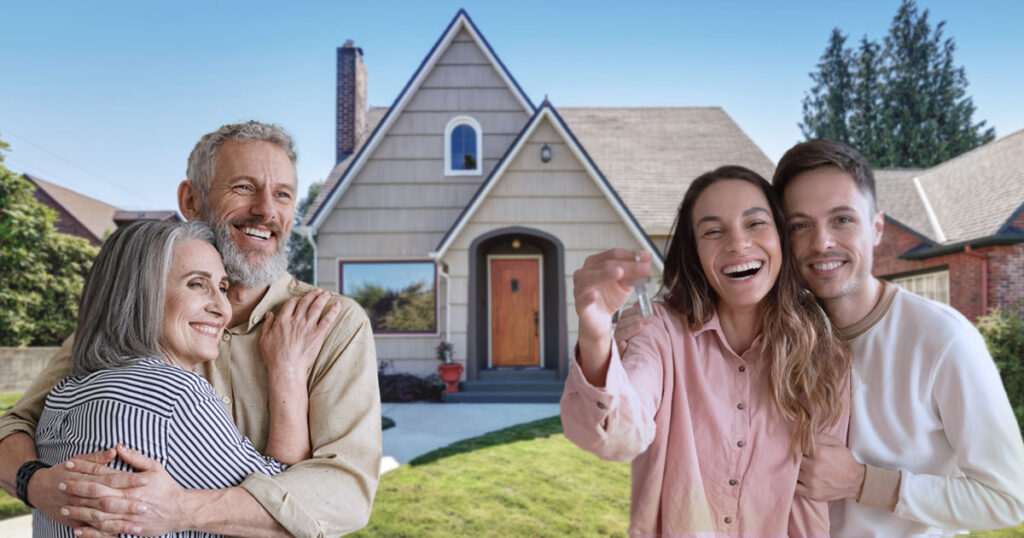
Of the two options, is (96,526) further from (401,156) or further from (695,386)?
(401,156)

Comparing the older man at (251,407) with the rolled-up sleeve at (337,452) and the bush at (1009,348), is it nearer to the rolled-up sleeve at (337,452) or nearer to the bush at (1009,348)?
the rolled-up sleeve at (337,452)

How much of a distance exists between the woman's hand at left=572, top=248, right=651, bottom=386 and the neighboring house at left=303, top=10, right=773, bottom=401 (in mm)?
7665

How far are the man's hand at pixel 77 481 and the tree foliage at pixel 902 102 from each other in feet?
83.0

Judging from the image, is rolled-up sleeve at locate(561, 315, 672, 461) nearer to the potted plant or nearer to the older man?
the older man

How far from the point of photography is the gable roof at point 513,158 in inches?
358

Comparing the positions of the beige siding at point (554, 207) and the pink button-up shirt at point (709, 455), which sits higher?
the beige siding at point (554, 207)

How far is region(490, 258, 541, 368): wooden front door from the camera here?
33.9 feet

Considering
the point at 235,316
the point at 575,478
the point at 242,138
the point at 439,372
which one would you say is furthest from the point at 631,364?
the point at 439,372

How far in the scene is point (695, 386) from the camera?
64.0 inches

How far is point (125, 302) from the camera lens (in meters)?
1.52

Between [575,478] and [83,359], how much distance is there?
4.15 metres

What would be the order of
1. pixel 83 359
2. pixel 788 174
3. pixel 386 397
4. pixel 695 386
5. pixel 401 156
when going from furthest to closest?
pixel 401 156 < pixel 386 397 < pixel 788 174 < pixel 695 386 < pixel 83 359

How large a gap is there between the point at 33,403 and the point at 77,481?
1.90 feet

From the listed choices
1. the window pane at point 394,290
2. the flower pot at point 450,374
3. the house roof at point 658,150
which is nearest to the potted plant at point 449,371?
the flower pot at point 450,374
